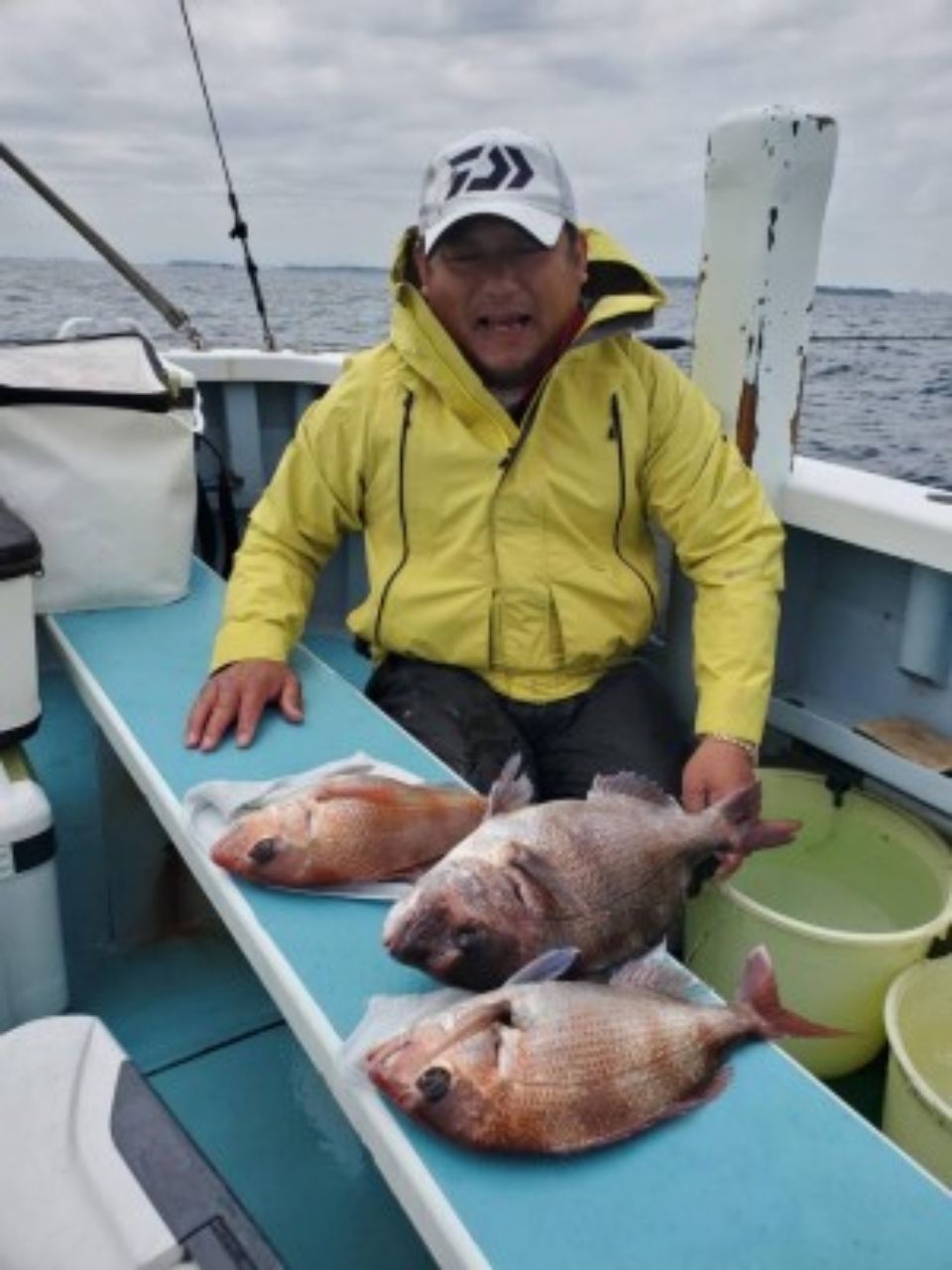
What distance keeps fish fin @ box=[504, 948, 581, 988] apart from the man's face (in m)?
1.42

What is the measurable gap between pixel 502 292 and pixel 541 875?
1.33 meters

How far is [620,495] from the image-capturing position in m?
2.37

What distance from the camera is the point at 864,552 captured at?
2.67 meters

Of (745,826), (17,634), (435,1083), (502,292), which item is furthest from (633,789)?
(17,634)

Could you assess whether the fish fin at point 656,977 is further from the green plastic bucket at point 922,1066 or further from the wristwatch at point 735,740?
the wristwatch at point 735,740

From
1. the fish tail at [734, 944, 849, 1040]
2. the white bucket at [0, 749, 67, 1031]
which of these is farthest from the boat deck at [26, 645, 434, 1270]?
the fish tail at [734, 944, 849, 1040]

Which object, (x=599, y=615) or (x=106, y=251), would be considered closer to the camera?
(x=599, y=615)

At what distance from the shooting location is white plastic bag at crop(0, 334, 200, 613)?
8.50ft

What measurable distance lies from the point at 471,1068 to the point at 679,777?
4.20ft

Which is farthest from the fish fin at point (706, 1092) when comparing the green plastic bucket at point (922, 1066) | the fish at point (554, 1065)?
the green plastic bucket at point (922, 1066)

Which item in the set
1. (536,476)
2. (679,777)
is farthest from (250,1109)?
(536,476)

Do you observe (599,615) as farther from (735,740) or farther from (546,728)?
(735,740)

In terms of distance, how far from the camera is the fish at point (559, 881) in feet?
4.24

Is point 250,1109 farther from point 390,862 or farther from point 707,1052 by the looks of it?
point 707,1052
